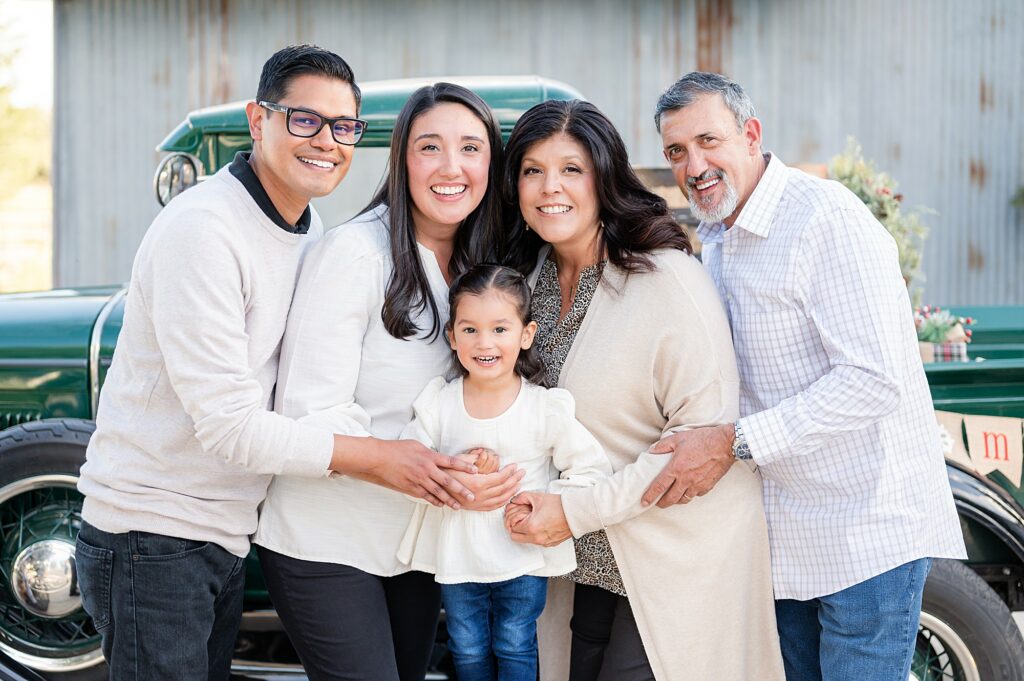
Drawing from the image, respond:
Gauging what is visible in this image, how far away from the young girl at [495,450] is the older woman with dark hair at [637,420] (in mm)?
62

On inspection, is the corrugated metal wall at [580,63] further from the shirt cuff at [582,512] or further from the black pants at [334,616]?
the black pants at [334,616]

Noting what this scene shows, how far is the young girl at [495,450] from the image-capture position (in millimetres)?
2156

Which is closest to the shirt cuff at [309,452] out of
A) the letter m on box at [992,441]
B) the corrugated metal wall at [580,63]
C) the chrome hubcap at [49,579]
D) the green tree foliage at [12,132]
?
the chrome hubcap at [49,579]

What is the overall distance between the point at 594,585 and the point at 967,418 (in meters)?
1.45

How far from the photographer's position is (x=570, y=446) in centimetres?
217

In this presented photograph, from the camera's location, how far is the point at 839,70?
8.55 metres

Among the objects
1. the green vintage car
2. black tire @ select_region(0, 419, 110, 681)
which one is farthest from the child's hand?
black tire @ select_region(0, 419, 110, 681)

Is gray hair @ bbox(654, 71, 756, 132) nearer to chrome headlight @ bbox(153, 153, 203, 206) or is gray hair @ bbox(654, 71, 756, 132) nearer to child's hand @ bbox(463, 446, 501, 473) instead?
child's hand @ bbox(463, 446, 501, 473)

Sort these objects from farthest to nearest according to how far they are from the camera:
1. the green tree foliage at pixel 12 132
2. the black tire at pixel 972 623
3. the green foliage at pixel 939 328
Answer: the green tree foliage at pixel 12 132, the green foliage at pixel 939 328, the black tire at pixel 972 623

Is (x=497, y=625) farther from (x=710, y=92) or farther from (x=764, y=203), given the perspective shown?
(x=710, y=92)

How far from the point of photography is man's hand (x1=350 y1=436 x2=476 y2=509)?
202 centimetres

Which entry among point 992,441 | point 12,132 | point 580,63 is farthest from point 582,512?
point 12,132

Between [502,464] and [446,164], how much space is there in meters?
0.78

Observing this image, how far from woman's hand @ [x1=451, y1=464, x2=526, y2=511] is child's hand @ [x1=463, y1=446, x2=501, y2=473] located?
0.02 metres
